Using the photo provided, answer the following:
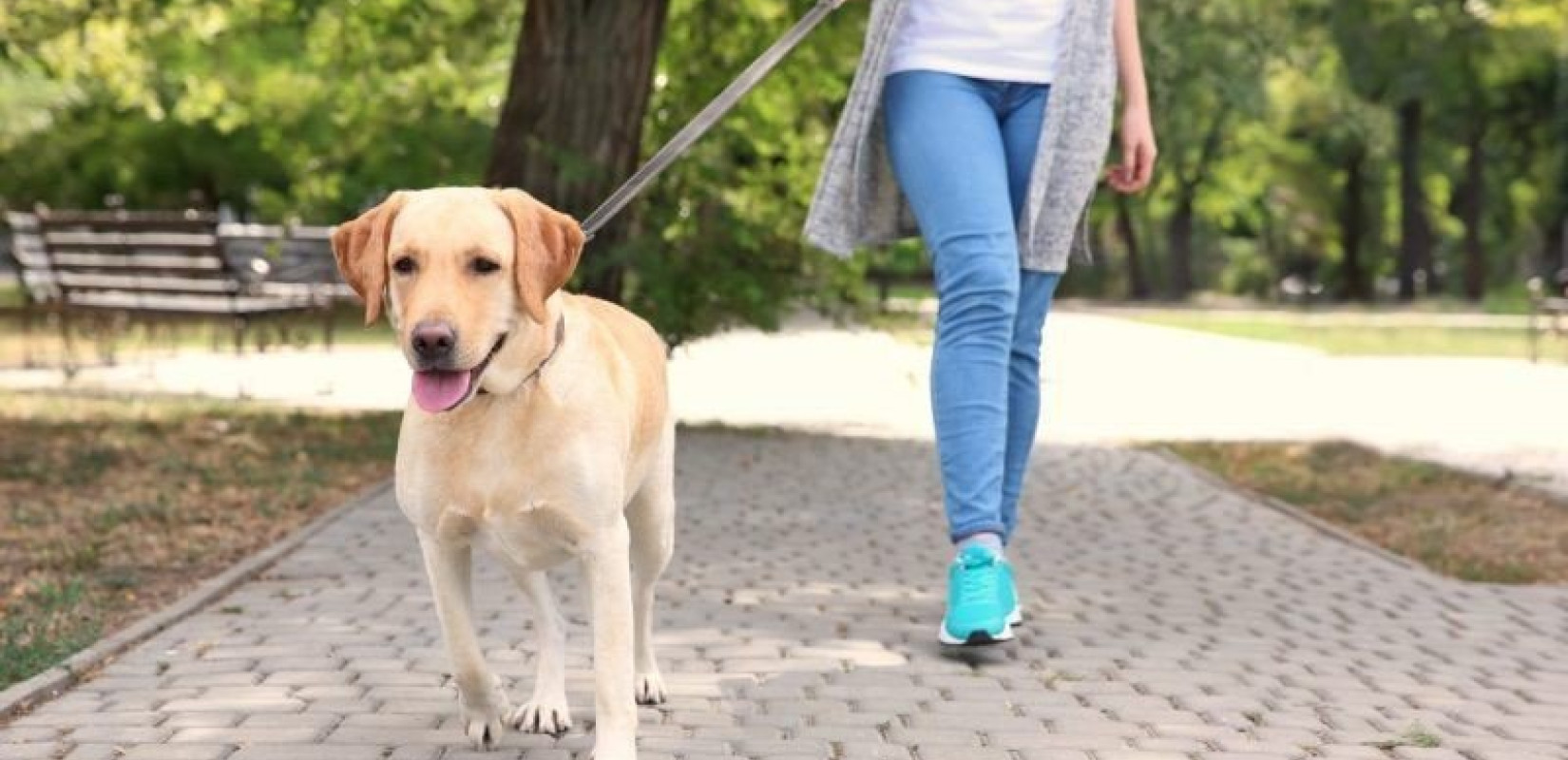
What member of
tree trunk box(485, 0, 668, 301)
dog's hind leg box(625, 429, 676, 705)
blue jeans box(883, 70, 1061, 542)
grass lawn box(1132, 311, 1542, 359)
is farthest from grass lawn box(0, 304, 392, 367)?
dog's hind leg box(625, 429, 676, 705)

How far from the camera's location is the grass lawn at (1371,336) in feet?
88.1

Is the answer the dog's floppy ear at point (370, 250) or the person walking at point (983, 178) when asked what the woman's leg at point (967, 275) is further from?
the dog's floppy ear at point (370, 250)

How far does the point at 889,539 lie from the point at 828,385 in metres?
9.98

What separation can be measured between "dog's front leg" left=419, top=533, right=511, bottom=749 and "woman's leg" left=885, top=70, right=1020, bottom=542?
156 cm

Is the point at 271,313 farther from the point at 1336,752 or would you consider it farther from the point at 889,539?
the point at 1336,752

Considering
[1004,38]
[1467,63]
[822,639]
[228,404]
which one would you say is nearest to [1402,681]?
[822,639]

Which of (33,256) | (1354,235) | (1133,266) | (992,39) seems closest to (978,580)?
(992,39)

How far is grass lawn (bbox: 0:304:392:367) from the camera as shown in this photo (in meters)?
20.4

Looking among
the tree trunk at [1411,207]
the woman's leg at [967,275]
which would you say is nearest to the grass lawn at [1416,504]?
the woman's leg at [967,275]

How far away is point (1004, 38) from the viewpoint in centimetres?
573

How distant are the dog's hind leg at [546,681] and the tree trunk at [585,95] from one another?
7.45 metres

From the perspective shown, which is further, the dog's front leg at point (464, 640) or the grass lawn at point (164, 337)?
the grass lawn at point (164, 337)

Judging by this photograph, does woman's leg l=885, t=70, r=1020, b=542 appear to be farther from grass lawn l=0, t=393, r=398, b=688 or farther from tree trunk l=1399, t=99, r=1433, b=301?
tree trunk l=1399, t=99, r=1433, b=301

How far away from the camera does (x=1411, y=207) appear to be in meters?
52.2
